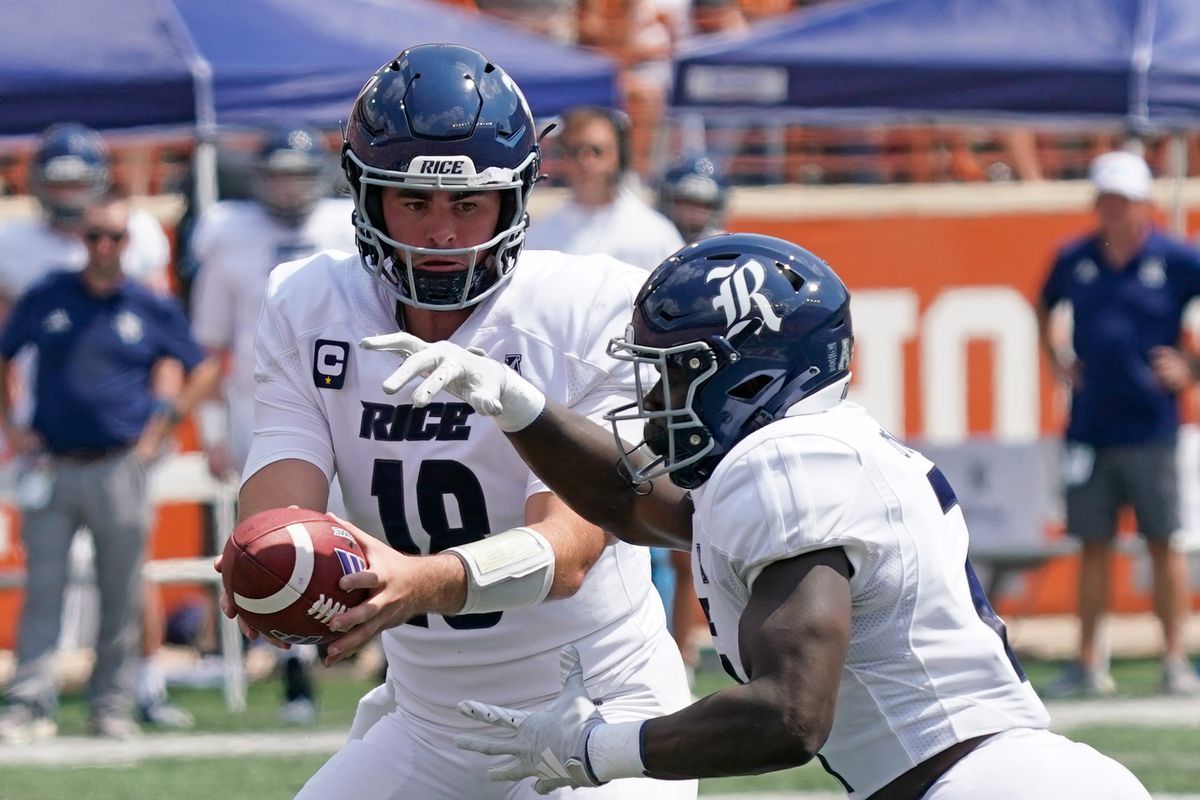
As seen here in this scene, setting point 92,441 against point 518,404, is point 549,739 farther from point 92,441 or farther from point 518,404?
point 92,441

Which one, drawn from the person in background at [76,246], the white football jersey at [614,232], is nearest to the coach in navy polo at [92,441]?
the person in background at [76,246]

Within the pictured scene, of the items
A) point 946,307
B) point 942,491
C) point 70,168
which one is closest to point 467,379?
point 942,491

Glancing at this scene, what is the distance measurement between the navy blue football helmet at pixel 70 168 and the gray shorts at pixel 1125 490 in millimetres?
4144

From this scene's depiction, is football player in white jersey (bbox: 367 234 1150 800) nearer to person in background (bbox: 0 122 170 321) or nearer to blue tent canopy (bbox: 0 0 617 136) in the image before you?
person in background (bbox: 0 122 170 321)

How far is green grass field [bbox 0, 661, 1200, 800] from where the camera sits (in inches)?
248

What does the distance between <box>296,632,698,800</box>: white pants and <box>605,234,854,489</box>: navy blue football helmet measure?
675 mm

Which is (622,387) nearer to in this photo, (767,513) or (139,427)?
(767,513)

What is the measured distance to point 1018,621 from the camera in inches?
368

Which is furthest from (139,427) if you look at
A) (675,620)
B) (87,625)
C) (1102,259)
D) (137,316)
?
(1102,259)

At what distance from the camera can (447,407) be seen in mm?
3469

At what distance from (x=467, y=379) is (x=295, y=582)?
45cm

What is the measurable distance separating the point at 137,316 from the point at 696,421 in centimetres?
501

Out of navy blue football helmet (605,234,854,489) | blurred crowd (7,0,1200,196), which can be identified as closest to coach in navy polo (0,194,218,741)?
blurred crowd (7,0,1200,196)

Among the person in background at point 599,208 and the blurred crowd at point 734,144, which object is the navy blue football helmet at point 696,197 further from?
the blurred crowd at point 734,144
